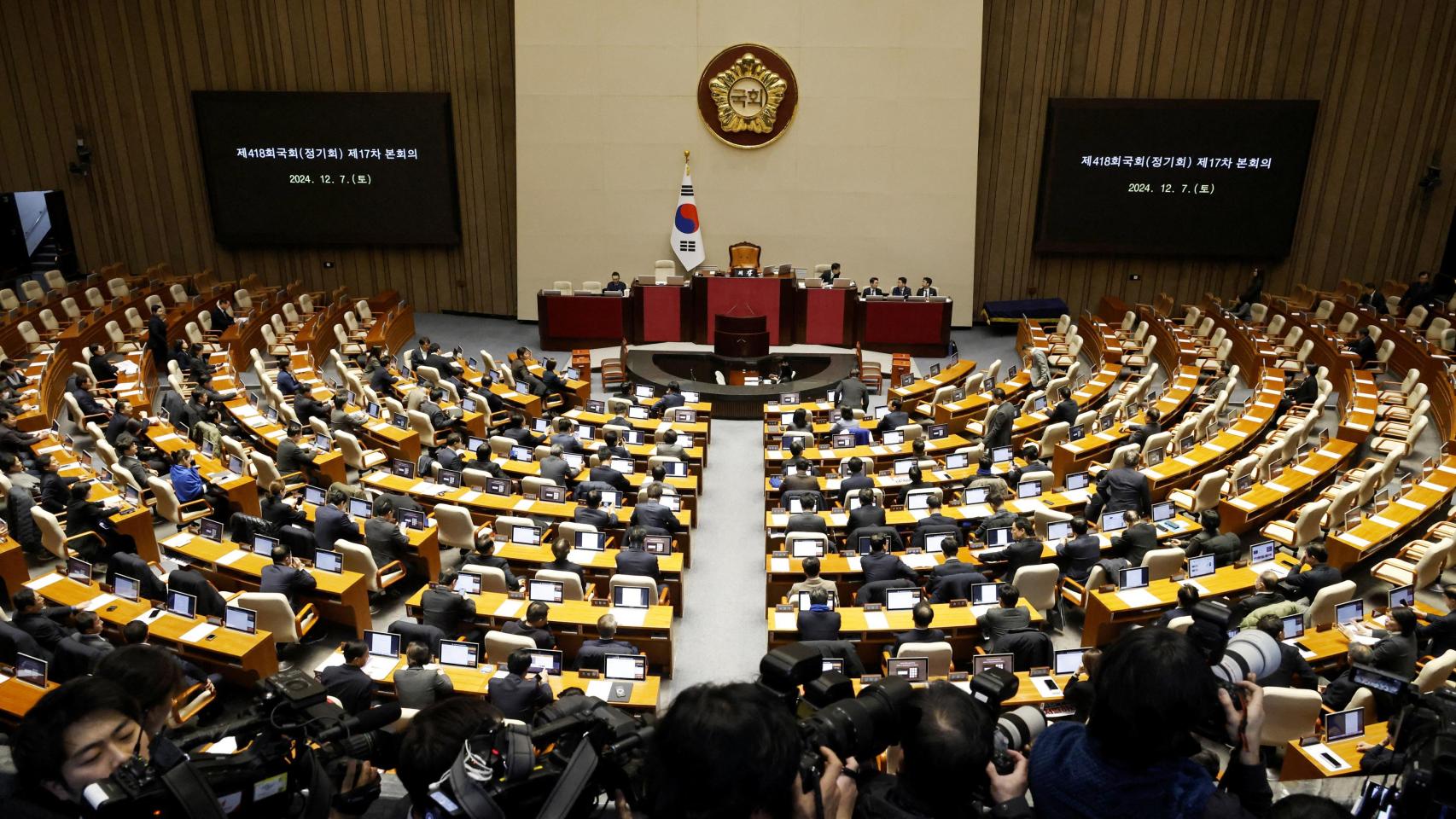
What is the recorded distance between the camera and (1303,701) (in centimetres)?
578

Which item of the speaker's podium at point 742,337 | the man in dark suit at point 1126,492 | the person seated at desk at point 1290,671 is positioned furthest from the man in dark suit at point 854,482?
the speaker's podium at point 742,337

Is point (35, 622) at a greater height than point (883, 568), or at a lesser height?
greater

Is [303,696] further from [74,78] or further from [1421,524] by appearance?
[74,78]

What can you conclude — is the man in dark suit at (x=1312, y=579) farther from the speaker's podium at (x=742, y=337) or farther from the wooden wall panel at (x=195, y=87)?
the wooden wall panel at (x=195, y=87)

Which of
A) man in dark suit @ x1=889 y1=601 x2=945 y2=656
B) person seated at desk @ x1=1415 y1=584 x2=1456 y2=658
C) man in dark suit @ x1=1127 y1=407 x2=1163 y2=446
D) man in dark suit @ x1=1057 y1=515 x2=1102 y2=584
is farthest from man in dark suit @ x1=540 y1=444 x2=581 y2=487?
person seated at desk @ x1=1415 y1=584 x2=1456 y2=658

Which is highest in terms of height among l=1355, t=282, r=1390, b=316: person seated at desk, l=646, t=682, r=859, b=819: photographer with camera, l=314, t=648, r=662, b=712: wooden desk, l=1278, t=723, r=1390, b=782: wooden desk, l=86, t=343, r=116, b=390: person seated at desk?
l=646, t=682, r=859, b=819: photographer with camera

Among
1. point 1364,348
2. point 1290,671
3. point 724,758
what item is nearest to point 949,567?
point 1290,671

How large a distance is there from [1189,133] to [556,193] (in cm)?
1244

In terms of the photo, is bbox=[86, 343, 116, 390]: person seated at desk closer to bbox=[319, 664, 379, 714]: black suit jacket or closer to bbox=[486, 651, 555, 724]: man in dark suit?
bbox=[319, 664, 379, 714]: black suit jacket

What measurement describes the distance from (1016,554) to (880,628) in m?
1.80

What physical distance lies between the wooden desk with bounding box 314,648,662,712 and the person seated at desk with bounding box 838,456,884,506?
408 cm

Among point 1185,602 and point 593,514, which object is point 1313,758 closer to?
point 1185,602

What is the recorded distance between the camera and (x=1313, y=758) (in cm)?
580

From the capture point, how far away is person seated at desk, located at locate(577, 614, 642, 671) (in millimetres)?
6812
